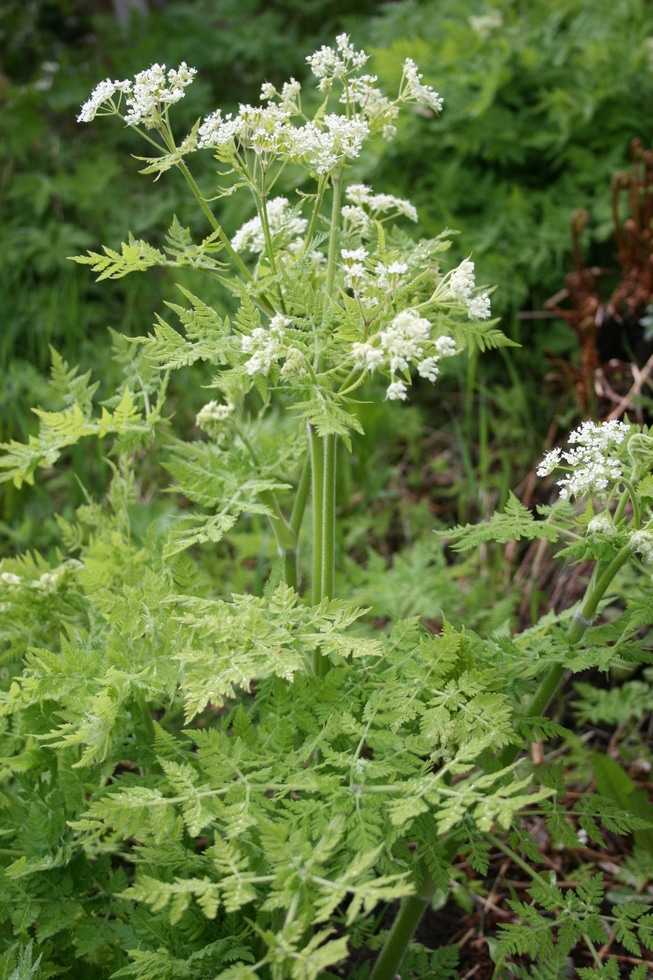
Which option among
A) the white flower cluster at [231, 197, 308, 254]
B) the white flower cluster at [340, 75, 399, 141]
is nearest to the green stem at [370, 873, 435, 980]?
the white flower cluster at [231, 197, 308, 254]

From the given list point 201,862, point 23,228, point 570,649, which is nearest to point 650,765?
point 570,649

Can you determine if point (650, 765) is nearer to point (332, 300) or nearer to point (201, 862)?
point (201, 862)

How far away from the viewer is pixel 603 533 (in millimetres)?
1327

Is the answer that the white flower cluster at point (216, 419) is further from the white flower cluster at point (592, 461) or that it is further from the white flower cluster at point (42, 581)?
the white flower cluster at point (592, 461)

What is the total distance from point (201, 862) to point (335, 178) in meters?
1.16

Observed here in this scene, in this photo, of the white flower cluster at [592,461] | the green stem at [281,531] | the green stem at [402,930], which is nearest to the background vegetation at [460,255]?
the green stem at [281,531]

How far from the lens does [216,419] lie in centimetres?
167

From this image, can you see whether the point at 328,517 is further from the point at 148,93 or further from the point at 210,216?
the point at 148,93

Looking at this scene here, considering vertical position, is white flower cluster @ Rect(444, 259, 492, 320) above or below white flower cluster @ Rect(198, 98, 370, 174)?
below

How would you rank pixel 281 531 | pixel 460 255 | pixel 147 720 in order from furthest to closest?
pixel 460 255, pixel 281 531, pixel 147 720

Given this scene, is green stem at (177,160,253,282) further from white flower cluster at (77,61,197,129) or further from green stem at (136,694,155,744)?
green stem at (136,694,155,744)

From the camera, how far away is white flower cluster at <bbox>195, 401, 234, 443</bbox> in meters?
1.66

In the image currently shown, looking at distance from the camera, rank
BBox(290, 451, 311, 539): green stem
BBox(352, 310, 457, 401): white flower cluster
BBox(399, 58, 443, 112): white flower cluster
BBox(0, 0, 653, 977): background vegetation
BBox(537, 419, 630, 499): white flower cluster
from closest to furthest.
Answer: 1. BBox(352, 310, 457, 401): white flower cluster
2. BBox(537, 419, 630, 499): white flower cluster
3. BBox(399, 58, 443, 112): white flower cluster
4. BBox(290, 451, 311, 539): green stem
5. BBox(0, 0, 653, 977): background vegetation

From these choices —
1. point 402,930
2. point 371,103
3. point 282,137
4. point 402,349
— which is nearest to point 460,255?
point 371,103
